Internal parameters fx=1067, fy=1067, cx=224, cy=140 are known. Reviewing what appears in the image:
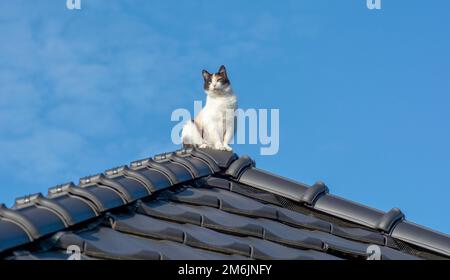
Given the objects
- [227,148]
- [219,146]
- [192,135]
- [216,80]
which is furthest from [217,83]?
[227,148]

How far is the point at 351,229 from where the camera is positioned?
11562 millimetres

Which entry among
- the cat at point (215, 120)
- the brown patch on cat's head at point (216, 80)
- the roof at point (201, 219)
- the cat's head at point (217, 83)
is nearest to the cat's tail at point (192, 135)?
the cat at point (215, 120)

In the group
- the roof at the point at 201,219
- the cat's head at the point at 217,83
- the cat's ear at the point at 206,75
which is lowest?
the roof at the point at 201,219

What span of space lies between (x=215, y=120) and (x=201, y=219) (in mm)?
4796

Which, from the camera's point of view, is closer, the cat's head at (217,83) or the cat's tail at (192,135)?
the cat's tail at (192,135)

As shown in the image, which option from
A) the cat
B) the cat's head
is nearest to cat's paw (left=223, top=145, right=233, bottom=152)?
the cat

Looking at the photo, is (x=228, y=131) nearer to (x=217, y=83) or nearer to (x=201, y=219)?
(x=217, y=83)

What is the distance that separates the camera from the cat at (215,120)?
1424 cm

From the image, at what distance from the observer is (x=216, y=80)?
15.6m

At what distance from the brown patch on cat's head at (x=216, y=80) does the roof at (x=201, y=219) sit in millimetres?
2676

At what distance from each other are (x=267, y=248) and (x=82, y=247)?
193 centimetres

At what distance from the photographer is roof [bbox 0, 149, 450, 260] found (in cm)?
841

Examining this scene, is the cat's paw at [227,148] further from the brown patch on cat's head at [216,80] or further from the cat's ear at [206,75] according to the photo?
the cat's ear at [206,75]
